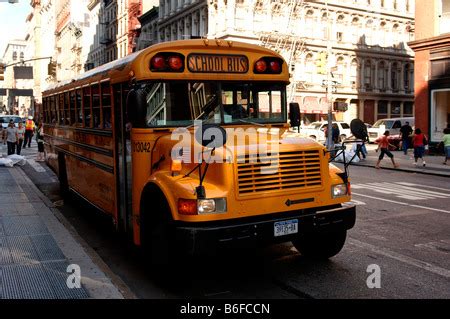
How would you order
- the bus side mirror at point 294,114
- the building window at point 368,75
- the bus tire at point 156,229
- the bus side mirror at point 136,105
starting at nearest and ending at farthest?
the bus tire at point 156,229
the bus side mirror at point 136,105
the bus side mirror at point 294,114
the building window at point 368,75

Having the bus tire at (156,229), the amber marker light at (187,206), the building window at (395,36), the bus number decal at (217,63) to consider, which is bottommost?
the bus tire at (156,229)

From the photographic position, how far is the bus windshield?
6.31 metres

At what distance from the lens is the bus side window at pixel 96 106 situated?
8.10m

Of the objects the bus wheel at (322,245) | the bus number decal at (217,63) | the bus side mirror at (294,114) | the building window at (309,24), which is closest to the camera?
the bus number decal at (217,63)

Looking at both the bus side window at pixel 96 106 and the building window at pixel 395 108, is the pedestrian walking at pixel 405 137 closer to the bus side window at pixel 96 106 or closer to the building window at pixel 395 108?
the bus side window at pixel 96 106

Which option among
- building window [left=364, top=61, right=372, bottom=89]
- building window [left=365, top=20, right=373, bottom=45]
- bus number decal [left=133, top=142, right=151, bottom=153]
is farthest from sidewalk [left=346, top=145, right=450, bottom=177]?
building window [left=365, top=20, right=373, bottom=45]

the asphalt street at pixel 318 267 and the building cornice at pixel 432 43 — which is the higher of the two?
the building cornice at pixel 432 43

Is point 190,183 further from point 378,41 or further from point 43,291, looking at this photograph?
point 378,41

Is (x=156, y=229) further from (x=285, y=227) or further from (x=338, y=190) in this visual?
(x=338, y=190)

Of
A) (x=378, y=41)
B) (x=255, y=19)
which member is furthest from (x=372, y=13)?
(x=255, y=19)

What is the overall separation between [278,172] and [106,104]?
3.28m

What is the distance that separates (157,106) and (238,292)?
2.47 meters

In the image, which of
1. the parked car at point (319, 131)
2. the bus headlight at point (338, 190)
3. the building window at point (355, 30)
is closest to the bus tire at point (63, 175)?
the bus headlight at point (338, 190)

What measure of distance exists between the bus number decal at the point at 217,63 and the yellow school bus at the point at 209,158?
1 cm
